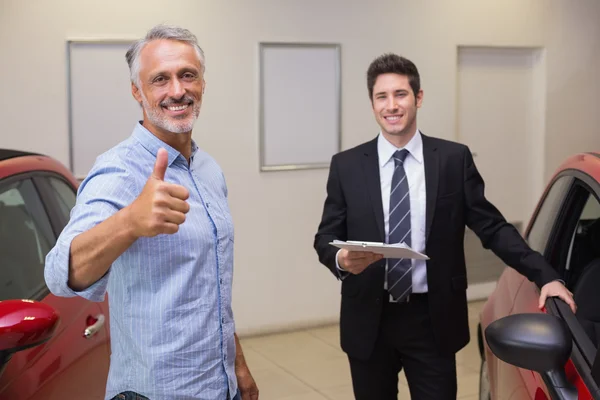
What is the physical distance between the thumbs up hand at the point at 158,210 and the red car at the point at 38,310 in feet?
1.53

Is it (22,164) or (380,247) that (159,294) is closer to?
(380,247)

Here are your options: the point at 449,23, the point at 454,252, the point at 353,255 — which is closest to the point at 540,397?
the point at 353,255

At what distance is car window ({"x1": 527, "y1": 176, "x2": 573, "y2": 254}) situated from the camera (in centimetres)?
260

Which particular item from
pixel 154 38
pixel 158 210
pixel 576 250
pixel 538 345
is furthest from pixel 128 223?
pixel 576 250

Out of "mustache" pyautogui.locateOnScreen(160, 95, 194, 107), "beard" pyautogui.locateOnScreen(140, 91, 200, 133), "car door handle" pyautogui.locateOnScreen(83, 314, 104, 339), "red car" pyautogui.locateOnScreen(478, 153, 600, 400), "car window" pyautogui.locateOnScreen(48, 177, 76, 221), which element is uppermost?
"mustache" pyautogui.locateOnScreen(160, 95, 194, 107)

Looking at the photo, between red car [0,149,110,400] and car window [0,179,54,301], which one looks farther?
car window [0,179,54,301]

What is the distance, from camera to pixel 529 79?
7129 mm

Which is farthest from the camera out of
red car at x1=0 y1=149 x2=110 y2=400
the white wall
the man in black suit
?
the white wall

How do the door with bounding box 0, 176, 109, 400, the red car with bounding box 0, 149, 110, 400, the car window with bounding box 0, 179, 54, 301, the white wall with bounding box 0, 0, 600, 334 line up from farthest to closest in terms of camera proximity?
the white wall with bounding box 0, 0, 600, 334 → the car window with bounding box 0, 179, 54, 301 → the door with bounding box 0, 176, 109, 400 → the red car with bounding box 0, 149, 110, 400

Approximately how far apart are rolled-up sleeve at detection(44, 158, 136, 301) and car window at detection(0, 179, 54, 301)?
2.57 feet

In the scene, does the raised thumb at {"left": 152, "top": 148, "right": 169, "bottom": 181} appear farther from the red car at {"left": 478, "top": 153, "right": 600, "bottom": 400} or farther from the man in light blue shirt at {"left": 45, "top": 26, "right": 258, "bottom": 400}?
the red car at {"left": 478, "top": 153, "right": 600, "bottom": 400}

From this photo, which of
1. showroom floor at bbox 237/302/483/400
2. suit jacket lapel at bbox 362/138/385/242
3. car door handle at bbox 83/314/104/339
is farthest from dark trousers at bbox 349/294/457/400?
showroom floor at bbox 237/302/483/400

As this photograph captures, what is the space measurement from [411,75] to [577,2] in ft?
16.3

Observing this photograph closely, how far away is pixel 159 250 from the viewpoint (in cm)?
174
